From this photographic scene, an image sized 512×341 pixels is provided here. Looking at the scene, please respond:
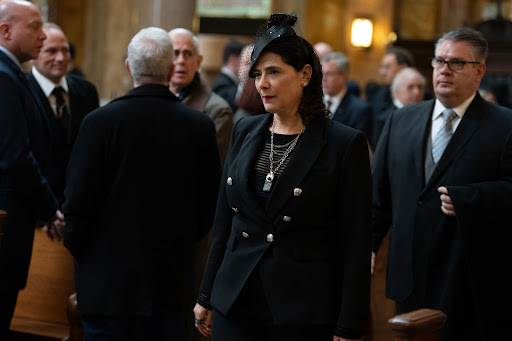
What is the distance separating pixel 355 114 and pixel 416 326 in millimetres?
4376

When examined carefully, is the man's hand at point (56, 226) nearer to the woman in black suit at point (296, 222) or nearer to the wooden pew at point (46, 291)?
the wooden pew at point (46, 291)

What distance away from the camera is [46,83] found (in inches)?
227

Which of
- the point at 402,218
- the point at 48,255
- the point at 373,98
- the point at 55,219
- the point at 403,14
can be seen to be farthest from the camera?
the point at 403,14

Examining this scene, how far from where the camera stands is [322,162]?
305cm

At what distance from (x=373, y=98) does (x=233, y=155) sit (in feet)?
20.7

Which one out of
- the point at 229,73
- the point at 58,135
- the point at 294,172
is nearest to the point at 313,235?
the point at 294,172

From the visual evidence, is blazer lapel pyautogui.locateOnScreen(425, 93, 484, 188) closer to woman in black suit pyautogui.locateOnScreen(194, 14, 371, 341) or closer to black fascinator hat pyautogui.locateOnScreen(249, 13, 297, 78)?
woman in black suit pyautogui.locateOnScreen(194, 14, 371, 341)

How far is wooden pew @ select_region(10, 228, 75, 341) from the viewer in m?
5.13

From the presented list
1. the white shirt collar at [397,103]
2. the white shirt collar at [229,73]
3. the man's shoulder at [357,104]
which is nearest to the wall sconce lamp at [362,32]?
the white shirt collar at [229,73]

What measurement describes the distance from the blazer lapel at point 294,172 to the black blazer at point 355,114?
4.18 m

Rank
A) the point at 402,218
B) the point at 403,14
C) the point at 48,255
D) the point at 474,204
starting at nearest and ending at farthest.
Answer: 1. the point at 474,204
2. the point at 402,218
3. the point at 48,255
4. the point at 403,14

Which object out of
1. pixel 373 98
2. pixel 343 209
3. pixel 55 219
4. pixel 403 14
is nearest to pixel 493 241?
pixel 343 209

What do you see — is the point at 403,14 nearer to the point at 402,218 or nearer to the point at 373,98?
the point at 373,98

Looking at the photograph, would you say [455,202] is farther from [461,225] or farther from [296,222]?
[296,222]
